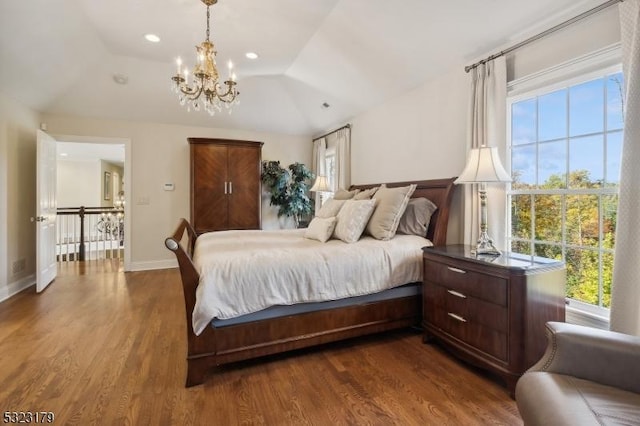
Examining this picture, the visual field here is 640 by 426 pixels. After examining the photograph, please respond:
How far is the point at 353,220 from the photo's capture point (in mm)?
2768

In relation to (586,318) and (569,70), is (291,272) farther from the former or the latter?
(569,70)

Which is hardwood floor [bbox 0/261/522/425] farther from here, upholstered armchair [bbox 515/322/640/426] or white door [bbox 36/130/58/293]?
white door [bbox 36/130/58/293]

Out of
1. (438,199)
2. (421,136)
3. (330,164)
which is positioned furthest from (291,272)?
(330,164)

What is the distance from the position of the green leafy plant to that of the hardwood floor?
2970 millimetres

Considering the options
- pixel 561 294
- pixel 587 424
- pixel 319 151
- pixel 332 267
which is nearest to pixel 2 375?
pixel 332 267

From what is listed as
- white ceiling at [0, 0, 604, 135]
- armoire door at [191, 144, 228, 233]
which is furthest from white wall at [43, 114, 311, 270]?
armoire door at [191, 144, 228, 233]

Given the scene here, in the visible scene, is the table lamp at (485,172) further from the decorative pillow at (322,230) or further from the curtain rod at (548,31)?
the decorative pillow at (322,230)

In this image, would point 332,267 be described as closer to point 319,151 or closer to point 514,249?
point 514,249

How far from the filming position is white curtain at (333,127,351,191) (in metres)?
4.70

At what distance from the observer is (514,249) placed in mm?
2484

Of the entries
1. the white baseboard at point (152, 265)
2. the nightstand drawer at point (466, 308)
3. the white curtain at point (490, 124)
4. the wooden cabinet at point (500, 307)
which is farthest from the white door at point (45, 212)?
the white curtain at point (490, 124)

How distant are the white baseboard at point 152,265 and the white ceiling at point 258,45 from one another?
238 centimetres

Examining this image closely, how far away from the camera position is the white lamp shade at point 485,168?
2.06 m

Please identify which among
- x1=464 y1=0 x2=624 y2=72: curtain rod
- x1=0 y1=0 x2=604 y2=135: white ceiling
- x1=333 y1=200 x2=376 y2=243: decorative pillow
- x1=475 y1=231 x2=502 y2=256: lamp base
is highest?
x1=0 y1=0 x2=604 y2=135: white ceiling
